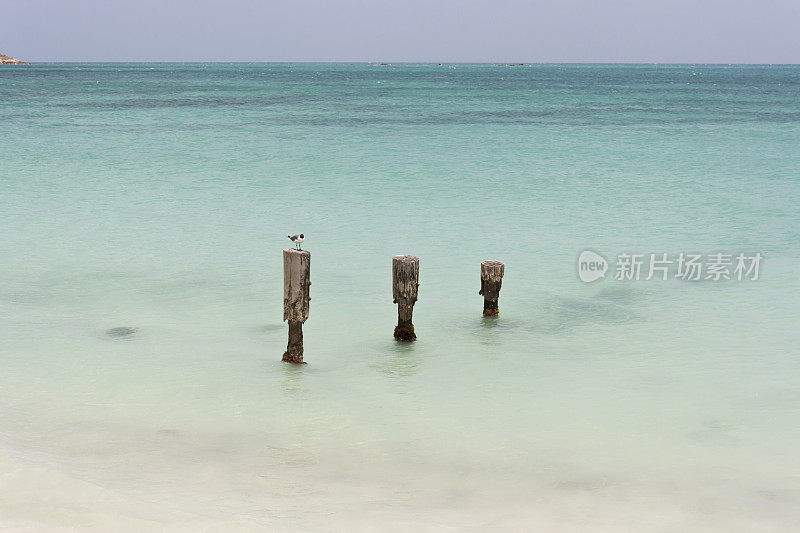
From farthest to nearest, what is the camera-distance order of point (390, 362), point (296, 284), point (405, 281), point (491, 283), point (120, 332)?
point (491, 283)
point (120, 332)
point (405, 281)
point (390, 362)
point (296, 284)

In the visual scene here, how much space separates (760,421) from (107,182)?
17.9 m

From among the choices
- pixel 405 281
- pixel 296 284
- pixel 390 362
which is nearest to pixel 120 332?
pixel 296 284

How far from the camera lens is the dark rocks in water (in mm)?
10073

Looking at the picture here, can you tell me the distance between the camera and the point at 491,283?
34.5 feet

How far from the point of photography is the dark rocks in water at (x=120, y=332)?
10073 millimetres

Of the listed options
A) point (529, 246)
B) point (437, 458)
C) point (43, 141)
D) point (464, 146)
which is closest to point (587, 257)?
point (529, 246)

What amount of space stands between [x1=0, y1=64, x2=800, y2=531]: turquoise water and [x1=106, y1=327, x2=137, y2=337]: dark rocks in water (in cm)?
12

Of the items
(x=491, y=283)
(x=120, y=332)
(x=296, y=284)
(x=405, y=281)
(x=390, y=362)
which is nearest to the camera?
(x=296, y=284)

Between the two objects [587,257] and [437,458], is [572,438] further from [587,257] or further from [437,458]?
[587,257]

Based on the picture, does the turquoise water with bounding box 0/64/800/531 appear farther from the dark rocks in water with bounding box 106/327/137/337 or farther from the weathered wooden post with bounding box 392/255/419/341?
the weathered wooden post with bounding box 392/255/419/341

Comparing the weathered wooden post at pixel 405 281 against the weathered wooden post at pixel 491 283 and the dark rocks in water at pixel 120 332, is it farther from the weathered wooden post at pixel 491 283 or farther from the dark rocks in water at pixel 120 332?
the dark rocks in water at pixel 120 332

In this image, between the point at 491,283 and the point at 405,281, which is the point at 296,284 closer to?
the point at 405,281

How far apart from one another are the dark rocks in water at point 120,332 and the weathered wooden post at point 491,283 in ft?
14.3

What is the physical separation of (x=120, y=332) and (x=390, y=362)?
3393mm
